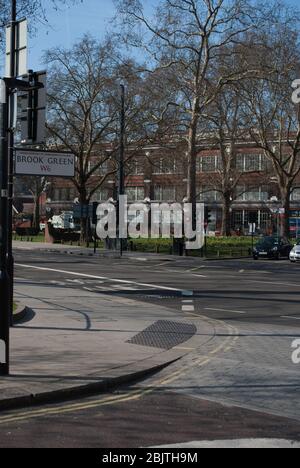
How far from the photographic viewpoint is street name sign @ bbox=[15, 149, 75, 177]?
35.0 feet

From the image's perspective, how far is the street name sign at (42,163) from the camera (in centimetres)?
1066

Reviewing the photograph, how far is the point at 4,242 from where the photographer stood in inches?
334

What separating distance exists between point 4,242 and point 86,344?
121 inches

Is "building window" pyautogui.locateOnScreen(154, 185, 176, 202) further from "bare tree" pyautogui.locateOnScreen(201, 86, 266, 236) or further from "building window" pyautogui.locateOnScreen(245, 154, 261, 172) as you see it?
"building window" pyautogui.locateOnScreen(245, 154, 261, 172)

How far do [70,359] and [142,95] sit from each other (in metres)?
40.3

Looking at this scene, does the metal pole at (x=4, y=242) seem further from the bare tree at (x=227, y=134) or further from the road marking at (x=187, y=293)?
the bare tree at (x=227, y=134)

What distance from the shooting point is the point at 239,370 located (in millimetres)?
9352

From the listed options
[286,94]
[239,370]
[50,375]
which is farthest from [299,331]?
[286,94]

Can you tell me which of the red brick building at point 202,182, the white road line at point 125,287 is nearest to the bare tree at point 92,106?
the red brick building at point 202,182

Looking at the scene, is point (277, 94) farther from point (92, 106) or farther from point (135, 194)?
point (135, 194)

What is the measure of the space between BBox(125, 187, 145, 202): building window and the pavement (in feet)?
252

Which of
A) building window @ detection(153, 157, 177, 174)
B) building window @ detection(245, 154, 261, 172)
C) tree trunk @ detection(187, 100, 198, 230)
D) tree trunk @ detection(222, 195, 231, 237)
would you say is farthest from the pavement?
building window @ detection(245, 154, 261, 172)

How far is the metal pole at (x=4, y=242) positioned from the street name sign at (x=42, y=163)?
6.23 ft

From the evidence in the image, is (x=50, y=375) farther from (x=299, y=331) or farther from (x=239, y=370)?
(x=299, y=331)
